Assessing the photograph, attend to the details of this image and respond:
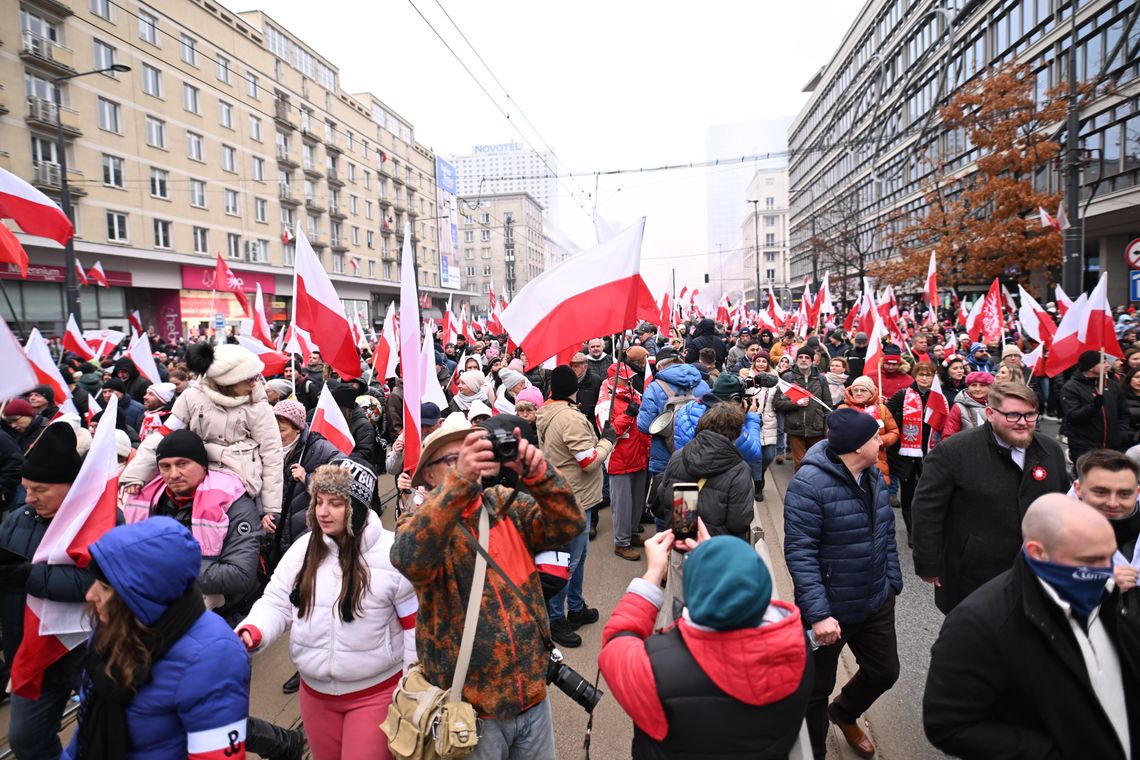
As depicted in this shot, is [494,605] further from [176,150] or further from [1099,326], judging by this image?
[176,150]

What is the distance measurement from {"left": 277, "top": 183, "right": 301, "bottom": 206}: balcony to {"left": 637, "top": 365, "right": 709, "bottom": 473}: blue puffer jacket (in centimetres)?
4172

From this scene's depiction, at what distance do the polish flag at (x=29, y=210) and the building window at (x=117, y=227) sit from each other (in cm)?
2894

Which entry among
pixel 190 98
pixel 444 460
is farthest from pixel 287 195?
pixel 444 460

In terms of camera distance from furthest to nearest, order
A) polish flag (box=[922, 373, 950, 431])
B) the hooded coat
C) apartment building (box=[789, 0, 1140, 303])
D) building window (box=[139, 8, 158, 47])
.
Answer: building window (box=[139, 8, 158, 47])
apartment building (box=[789, 0, 1140, 303])
polish flag (box=[922, 373, 950, 431])
the hooded coat

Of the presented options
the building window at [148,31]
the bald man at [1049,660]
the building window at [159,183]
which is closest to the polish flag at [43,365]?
the bald man at [1049,660]

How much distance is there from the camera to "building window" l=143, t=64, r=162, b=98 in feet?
100

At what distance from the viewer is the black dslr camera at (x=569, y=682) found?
2516 millimetres

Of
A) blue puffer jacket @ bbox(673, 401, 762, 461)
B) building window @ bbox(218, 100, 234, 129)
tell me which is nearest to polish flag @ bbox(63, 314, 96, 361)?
blue puffer jacket @ bbox(673, 401, 762, 461)

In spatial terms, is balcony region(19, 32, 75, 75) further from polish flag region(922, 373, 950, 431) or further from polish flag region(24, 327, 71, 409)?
polish flag region(922, 373, 950, 431)

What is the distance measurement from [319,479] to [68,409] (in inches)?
196

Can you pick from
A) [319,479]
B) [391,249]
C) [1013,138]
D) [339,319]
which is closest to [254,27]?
[391,249]

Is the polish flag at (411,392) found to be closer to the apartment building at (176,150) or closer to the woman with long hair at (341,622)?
the woman with long hair at (341,622)

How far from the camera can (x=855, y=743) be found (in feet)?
11.8

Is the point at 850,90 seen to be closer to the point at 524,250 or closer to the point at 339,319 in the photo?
the point at 524,250
